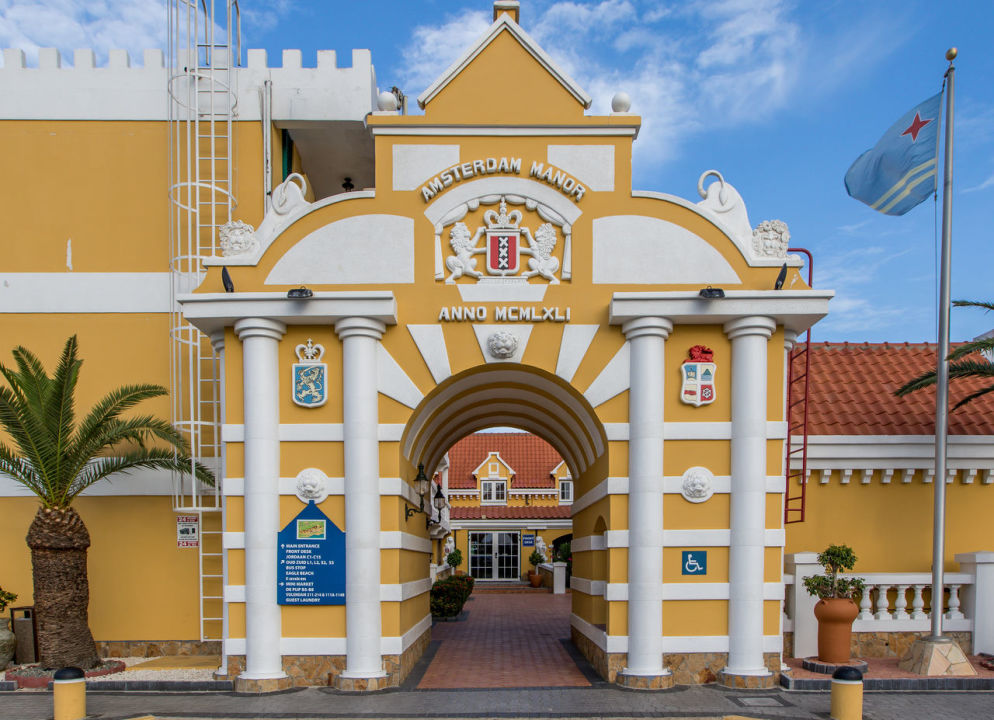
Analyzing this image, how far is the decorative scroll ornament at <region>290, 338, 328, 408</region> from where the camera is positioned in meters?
11.6

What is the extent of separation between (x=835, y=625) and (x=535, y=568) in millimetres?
23865

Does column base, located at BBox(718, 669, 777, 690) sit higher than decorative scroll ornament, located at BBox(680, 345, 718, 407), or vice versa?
decorative scroll ornament, located at BBox(680, 345, 718, 407)

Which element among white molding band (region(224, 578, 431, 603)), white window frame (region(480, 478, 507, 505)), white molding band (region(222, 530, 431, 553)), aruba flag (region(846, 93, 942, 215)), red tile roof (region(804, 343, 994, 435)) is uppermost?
aruba flag (region(846, 93, 942, 215))

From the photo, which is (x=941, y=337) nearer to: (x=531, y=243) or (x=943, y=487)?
(x=943, y=487)

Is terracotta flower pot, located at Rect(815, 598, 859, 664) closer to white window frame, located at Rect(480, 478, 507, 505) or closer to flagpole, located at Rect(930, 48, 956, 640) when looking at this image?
flagpole, located at Rect(930, 48, 956, 640)

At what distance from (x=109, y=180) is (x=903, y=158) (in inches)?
538

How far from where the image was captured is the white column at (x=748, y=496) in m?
11.2

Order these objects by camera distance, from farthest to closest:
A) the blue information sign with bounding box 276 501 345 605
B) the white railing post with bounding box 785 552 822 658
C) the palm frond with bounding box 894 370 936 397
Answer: the palm frond with bounding box 894 370 936 397, the white railing post with bounding box 785 552 822 658, the blue information sign with bounding box 276 501 345 605

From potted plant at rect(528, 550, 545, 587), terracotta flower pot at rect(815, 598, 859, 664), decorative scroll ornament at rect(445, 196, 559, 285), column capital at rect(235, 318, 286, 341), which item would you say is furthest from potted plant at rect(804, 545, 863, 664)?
potted plant at rect(528, 550, 545, 587)

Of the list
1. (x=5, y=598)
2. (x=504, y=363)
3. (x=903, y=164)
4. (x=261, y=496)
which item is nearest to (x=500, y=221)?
(x=504, y=363)

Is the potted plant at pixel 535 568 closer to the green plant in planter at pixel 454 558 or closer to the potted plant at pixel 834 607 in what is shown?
the green plant in planter at pixel 454 558

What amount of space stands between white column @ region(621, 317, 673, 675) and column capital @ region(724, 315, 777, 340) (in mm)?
902

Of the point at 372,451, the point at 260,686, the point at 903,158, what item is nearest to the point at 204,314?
the point at 372,451

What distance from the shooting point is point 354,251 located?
38.8ft
